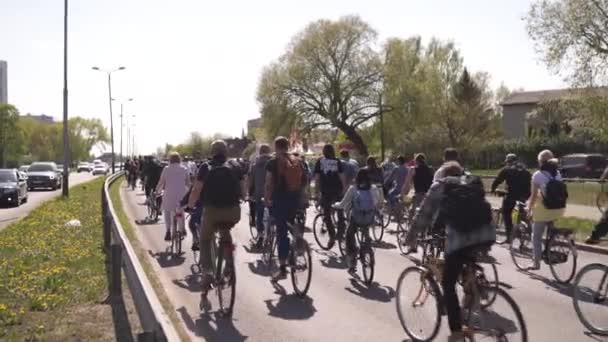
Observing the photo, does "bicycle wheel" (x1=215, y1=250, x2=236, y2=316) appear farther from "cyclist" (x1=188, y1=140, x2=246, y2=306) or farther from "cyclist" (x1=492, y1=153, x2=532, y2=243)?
"cyclist" (x1=492, y1=153, x2=532, y2=243)

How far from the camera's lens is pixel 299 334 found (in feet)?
24.0

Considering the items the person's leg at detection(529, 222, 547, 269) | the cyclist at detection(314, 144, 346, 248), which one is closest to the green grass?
the cyclist at detection(314, 144, 346, 248)

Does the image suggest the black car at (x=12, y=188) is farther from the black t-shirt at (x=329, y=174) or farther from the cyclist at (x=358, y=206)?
the cyclist at (x=358, y=206)

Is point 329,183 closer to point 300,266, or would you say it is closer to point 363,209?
point 363,209

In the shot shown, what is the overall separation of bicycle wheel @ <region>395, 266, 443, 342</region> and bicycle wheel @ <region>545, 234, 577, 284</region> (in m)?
3.61

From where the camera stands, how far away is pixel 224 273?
8.05 meters

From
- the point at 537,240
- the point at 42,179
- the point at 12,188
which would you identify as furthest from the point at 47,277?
the point at 42,179

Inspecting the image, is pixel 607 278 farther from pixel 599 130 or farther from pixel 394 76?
pixel 394 76

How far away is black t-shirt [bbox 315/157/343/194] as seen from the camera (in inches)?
528

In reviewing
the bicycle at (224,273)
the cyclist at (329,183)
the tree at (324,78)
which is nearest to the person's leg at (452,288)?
the bicycle at (224,273)

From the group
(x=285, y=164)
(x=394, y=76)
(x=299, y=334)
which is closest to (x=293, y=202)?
(x=285, y=164)

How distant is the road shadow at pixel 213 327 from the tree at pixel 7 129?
105m

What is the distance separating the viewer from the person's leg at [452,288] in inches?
230

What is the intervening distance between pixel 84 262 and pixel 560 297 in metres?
7.33
